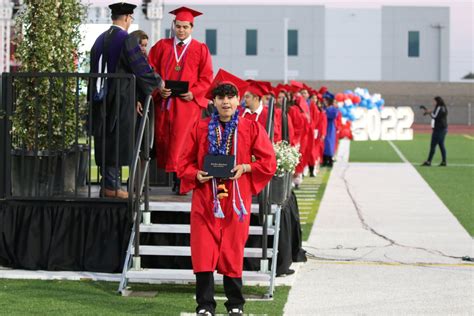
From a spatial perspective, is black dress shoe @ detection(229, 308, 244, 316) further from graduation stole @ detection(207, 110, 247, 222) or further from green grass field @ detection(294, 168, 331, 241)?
green grass field @ detection(294, 168, 331, 241)

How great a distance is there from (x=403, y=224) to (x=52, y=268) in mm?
6224

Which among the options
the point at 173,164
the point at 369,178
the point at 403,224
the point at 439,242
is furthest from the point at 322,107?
the point at 173,164

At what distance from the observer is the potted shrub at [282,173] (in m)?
11.0

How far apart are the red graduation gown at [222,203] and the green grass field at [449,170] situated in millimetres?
6420

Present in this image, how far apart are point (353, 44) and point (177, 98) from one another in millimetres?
68127

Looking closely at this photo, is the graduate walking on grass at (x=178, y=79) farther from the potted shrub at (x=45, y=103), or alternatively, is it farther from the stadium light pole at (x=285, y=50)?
the stadium light pole at (x=285, y=50)

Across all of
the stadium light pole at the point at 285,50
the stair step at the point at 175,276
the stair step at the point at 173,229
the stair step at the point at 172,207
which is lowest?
the stair step at the point at 175,276

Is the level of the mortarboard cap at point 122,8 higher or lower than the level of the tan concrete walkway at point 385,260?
higher

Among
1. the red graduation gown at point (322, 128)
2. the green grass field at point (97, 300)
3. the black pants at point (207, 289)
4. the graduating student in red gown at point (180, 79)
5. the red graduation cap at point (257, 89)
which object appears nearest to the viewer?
the black pants at point (207, 289)

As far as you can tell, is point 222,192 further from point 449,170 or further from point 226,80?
point 449,170

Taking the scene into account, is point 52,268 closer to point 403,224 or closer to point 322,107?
point 403,224

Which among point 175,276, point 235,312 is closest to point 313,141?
point 175,276

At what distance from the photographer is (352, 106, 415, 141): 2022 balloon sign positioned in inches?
2082

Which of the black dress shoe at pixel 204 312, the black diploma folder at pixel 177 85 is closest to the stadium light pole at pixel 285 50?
the black diploma folder at pixel 177 85
